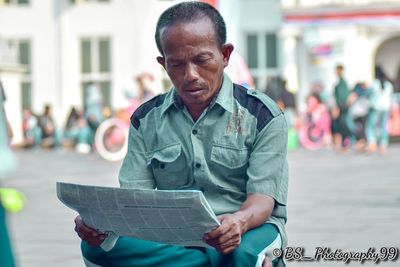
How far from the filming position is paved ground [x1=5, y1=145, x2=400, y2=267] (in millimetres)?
7820

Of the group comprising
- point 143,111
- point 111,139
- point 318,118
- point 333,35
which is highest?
point 143,111

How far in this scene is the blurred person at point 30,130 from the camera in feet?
106

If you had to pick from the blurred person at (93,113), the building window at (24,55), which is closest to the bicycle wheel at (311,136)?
the blurred person at (93,113)

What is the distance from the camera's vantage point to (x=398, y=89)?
36.4 metres

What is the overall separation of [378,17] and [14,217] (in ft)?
88.4

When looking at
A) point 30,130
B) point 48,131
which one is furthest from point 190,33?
point 30,130

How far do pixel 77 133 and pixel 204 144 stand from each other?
1078 inches

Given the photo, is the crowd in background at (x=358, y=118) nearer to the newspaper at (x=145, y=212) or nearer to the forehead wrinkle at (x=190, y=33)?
the forehead wrinkle at (x=190, y=33)

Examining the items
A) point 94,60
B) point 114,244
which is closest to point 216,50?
point 114,244

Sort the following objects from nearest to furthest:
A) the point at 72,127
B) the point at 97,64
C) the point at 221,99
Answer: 1. the point at 221,99
2. the point at 72,127
3. the point at 97,64

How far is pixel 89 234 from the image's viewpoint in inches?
125

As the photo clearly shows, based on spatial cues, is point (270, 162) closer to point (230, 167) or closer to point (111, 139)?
point (230, 167)

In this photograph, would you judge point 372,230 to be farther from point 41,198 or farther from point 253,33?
point 253,33

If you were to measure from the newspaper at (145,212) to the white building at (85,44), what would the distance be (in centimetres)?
3481
